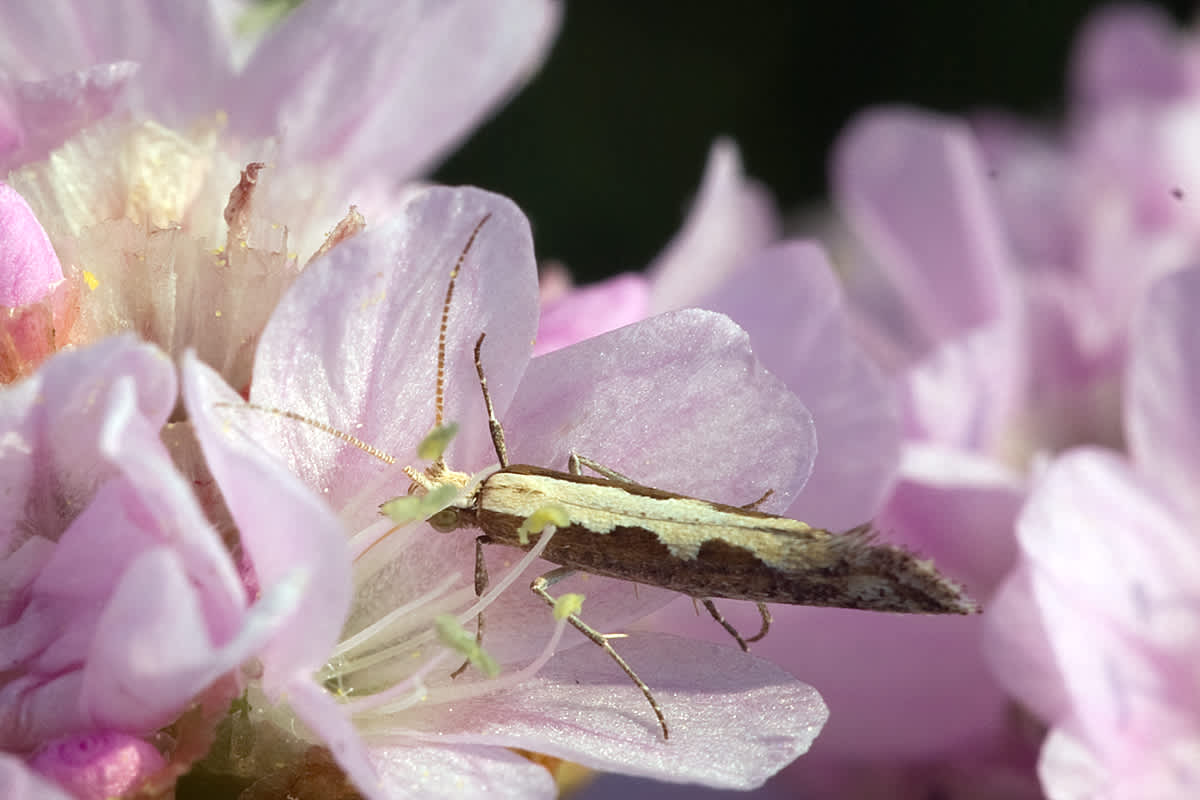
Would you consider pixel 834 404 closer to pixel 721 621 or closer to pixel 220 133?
pixel 721 621

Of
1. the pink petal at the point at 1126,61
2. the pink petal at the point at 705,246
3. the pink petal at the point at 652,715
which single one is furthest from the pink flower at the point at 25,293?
the pink petal at the point at 1126,61

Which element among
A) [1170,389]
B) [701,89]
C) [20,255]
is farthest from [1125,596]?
[701,89]

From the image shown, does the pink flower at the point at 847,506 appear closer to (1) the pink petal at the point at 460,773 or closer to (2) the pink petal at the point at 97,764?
(1) the pink petal at the point at 460,773

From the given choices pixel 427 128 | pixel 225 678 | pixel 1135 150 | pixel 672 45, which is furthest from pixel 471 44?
pixel 672 45

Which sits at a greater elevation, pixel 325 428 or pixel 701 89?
pixel 325 428

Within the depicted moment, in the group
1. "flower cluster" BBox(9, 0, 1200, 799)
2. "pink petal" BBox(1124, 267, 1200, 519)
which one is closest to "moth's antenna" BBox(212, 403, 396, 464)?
"flower cluster" BBox(9, 0, 1200, 799)

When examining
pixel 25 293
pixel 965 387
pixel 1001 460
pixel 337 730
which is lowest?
pixel 1001 460
